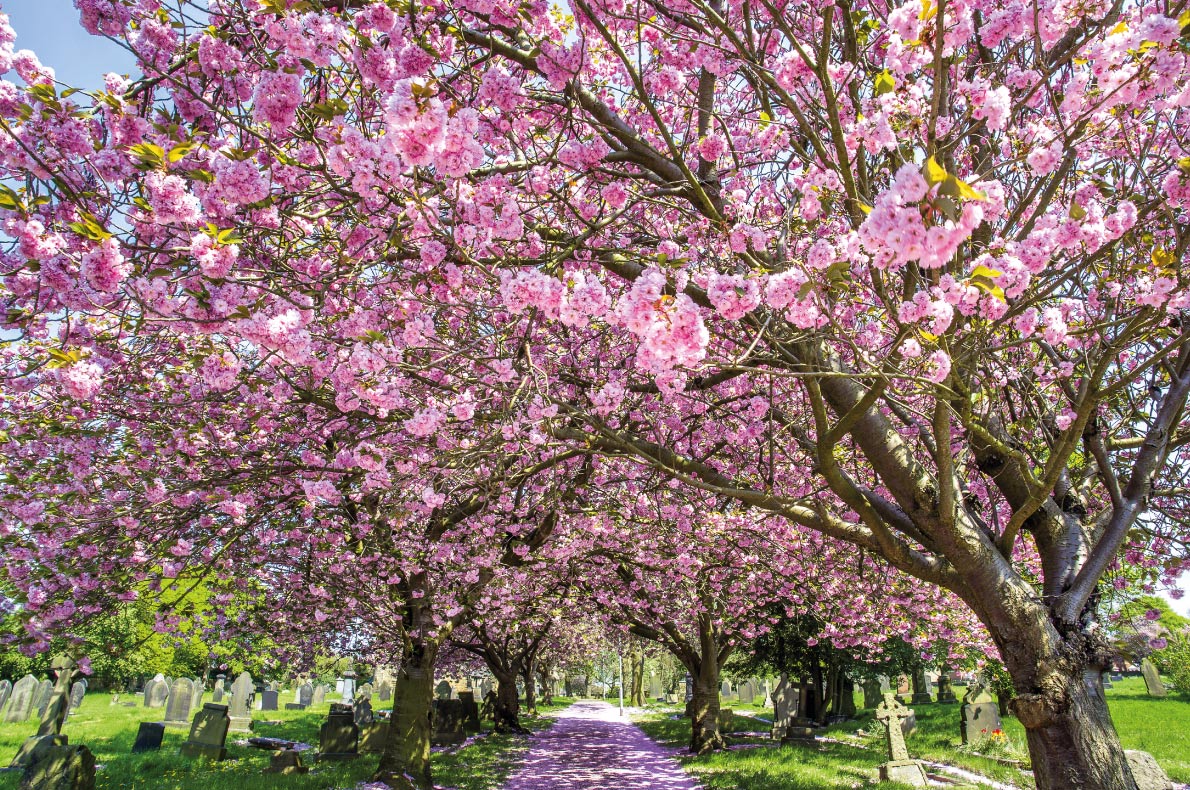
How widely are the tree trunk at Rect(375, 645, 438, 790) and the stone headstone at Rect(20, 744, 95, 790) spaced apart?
3.32 meters

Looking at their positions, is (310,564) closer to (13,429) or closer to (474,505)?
(474,505)

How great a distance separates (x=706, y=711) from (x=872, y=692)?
12114mm

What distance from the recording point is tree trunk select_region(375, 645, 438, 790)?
28.5ft

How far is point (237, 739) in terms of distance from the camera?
14625mm

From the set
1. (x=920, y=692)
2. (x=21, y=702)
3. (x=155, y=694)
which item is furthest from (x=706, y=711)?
(x=155, y=694)

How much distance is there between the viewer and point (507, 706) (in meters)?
19.3

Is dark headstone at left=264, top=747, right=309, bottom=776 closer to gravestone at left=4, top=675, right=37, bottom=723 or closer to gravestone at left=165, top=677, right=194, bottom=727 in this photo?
gravestone at left=165, top=677, right=194, bottom=727

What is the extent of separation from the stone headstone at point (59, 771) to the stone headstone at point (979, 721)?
14.8 m

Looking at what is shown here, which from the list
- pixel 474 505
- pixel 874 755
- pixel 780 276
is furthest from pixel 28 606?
pixel 874 755

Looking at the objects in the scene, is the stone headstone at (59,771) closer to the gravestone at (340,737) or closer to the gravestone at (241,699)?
the gravestone at (340,737)

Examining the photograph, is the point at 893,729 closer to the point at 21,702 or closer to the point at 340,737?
the point at 340,737

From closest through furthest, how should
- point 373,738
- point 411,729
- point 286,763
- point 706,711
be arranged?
point 411,729 → point 286,763 → point 373,738 → point 706,711

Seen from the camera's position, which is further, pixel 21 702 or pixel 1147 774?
pixel 21 702

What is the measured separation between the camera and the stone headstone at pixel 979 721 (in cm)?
1287
